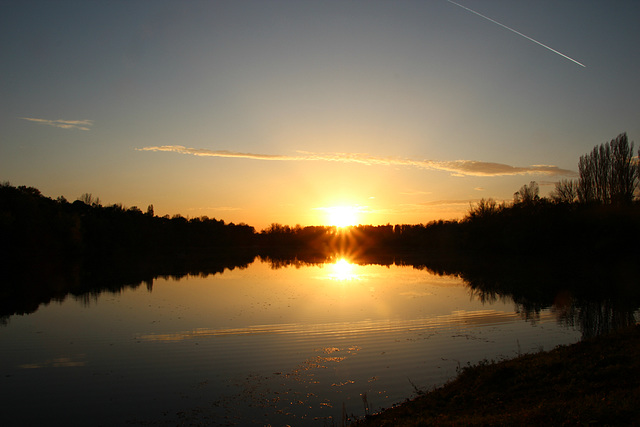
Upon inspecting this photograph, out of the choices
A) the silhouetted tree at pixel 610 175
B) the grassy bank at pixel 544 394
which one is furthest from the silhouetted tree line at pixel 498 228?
the grassy bank at pixel 544 394

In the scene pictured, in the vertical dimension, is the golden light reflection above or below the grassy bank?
below

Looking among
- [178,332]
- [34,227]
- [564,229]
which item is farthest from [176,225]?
[178,332]

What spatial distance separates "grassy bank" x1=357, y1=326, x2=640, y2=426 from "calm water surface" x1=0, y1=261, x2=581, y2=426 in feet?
4.22

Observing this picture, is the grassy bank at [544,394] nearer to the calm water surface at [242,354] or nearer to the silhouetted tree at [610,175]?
the calm water surface at [242,354]

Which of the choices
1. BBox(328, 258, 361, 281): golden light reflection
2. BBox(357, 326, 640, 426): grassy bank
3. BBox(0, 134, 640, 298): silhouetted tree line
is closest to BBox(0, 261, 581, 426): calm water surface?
BBox(357, 326, 640, 426): grassy bank

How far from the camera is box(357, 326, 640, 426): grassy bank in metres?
6.85

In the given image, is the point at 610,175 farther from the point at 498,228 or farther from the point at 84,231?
the point at 84,231

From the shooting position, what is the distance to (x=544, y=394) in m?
8.59

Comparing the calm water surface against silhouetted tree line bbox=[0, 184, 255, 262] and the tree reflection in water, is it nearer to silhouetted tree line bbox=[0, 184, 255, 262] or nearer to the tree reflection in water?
the tree reflection in water

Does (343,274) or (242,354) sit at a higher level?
(242,354)

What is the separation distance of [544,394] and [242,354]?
9.10 metres

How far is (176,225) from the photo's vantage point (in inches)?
5138

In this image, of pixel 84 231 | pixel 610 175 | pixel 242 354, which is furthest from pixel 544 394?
pixel 84 231

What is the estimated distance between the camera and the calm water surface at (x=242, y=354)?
10.1 m
